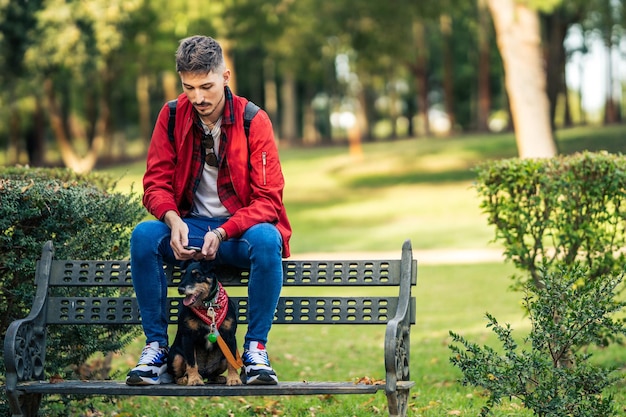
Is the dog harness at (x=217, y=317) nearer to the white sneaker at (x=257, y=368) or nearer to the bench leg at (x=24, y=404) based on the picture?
the white sneaker at (x=257, y=368)

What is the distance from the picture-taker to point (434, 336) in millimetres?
11758

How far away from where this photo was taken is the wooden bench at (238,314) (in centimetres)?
489

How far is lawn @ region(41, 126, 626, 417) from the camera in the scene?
738 centimetres

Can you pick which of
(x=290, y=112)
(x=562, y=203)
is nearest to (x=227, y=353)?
(x=562, y=203)

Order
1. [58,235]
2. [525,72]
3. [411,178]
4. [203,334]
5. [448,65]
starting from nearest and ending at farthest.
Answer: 1. [203,334]
2. [58,235]
3. [525,72]
4. [411,178]
5. [448,65]

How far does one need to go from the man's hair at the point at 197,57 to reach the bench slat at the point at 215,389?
5.35 ft

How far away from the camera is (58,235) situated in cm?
603

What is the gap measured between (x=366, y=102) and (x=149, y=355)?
190 ft

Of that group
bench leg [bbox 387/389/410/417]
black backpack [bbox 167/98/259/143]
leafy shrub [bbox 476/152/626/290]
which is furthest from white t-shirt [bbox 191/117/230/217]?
leafy shrub [bbox 476/152/626/290]

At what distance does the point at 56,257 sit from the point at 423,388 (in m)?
3.39

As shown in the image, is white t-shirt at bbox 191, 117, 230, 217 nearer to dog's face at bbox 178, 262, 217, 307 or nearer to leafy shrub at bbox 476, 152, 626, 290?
dog's face at bbox 178, 262, 217, 307

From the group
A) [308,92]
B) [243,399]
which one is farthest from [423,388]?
[308,92]

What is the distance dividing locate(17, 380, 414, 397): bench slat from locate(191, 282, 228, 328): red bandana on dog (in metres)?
0.38

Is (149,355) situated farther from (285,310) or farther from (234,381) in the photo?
(285,310)
